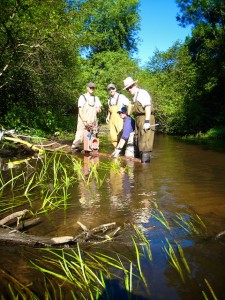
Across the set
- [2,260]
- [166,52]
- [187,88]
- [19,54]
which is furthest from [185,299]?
[166,52]

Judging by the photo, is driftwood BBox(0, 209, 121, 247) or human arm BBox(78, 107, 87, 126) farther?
human arm BBox(78, 107, 87, 126)

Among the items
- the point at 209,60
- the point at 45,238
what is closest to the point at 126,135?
the point at 45,238

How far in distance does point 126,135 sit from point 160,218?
4.86 m

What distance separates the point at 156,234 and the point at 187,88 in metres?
23.8

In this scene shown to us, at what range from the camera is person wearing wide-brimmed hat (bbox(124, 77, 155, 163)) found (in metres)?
7.37

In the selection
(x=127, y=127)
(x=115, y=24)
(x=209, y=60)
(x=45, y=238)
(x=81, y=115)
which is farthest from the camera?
(x=115, y=24)

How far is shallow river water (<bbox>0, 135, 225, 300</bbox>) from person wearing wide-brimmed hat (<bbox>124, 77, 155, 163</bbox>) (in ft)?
3.94

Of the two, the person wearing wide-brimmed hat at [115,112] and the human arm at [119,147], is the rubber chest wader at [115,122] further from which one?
the human arm at [119,147]

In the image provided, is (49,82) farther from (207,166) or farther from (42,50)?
(207,166)

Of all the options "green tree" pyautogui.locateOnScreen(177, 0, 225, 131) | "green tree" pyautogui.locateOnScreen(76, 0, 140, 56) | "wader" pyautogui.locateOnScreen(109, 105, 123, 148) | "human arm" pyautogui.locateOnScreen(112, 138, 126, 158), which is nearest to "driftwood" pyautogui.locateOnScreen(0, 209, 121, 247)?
"human arm" pyautogui.locateOnScreen(112, 138, 126, 158)

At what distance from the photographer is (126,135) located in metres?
8.16

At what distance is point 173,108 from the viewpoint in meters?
23.3

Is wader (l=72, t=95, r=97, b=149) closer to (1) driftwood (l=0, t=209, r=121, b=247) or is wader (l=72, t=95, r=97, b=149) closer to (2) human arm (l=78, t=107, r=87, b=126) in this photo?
(2) human arm (l=78, t=107, r=87, b=126)

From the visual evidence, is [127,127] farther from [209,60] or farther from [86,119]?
[209,60]
